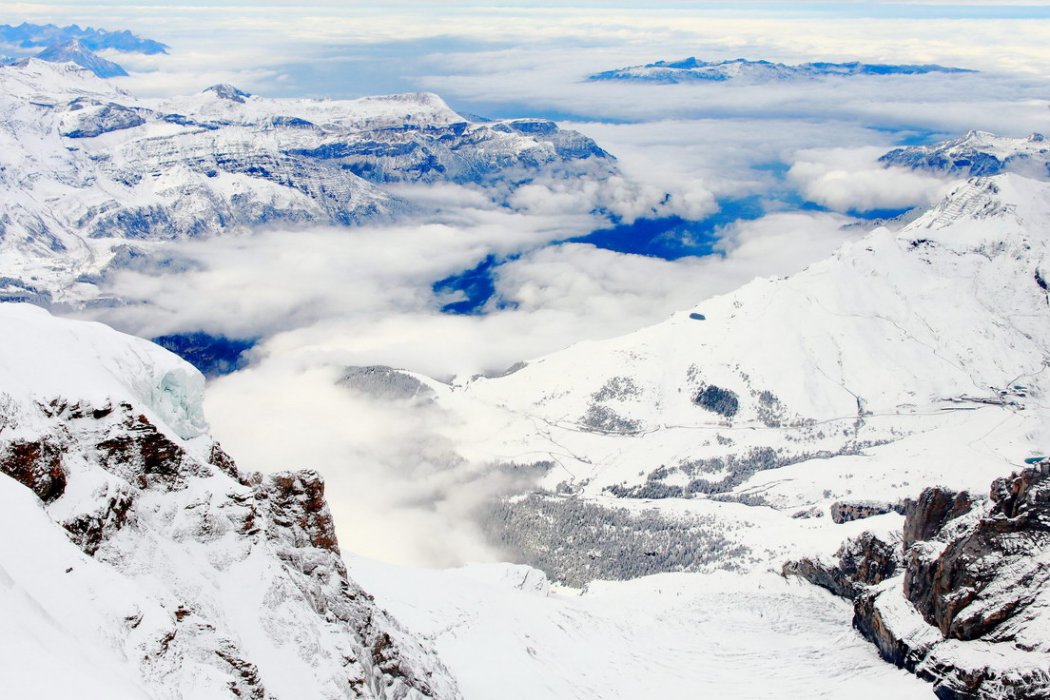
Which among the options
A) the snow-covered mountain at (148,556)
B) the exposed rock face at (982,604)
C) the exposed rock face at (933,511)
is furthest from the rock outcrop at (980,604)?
the snow-covered mountain at (148,556)

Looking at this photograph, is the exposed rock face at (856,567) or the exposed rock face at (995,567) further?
the exposed rock face at (856,567)

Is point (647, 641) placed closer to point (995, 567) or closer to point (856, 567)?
point (856, 567)

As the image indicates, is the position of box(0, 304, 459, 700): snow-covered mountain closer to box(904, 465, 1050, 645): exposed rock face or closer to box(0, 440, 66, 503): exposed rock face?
box(0, 440, 66, 503): exposed rock face

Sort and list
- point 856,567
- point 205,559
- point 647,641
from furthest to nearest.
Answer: point 856,567, point 647,641, point 205,559

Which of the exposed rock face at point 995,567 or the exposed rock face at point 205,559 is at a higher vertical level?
the exposed rock face at point 205,559

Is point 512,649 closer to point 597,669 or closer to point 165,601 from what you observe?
point 597,669

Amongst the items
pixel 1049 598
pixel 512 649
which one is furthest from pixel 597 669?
pixel 1049 598

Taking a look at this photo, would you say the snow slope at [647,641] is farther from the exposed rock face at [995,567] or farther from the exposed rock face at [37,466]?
the exposed rock face at [37,466]

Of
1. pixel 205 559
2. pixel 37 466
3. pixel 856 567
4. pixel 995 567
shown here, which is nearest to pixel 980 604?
pixel 995 567
